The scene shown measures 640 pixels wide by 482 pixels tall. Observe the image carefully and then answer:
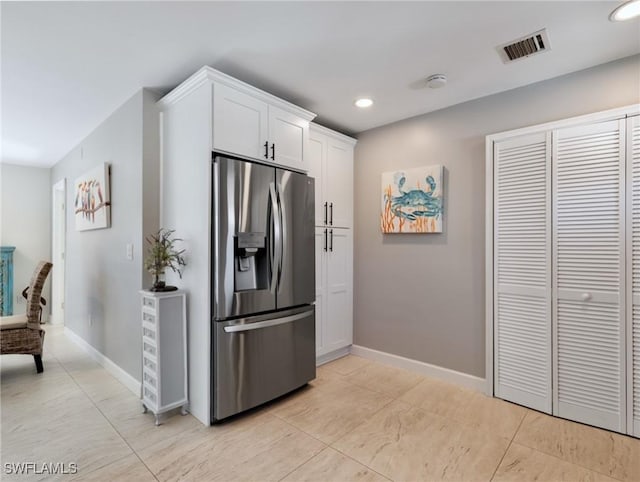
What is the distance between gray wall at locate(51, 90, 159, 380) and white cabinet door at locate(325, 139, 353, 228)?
5.22ft

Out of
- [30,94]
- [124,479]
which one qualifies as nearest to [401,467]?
[124,479]

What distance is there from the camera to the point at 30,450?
196 cm

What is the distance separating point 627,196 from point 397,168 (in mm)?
1759

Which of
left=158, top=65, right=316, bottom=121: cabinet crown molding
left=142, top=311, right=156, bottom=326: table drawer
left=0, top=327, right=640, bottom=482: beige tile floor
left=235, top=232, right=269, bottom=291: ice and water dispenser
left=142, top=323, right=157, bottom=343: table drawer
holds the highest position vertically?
left=158, top=65, right=316, bottom=121: cabinet crown molding

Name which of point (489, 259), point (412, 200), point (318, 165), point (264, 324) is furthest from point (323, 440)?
point (318, 165)

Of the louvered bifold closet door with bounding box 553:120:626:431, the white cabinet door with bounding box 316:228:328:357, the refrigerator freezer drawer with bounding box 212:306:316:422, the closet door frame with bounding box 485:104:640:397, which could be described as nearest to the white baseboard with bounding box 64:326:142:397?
the refrigerator freezer drawer with bounding box 212:306:316:422

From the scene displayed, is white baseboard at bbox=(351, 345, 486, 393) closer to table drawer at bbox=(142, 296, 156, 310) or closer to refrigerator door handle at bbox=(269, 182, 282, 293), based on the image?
refrigerator door handle at bbox=(269, 182, 282, 293)

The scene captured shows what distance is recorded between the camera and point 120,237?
293 centimetres

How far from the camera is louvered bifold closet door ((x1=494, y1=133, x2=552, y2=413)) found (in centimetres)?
241

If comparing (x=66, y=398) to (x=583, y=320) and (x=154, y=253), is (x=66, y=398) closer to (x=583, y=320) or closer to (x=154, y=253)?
(x=154, y=253)

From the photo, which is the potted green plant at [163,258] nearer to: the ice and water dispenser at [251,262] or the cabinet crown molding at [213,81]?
the ice and water dispenser at [251,262]

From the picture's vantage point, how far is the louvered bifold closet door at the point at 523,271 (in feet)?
7.89

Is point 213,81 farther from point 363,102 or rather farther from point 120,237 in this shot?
point 120,237

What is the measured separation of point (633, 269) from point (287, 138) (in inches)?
100
